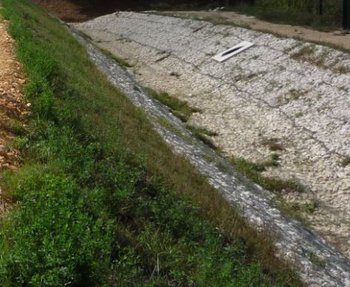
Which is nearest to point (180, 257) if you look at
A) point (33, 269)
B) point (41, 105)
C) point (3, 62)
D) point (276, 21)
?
point (33, 269)

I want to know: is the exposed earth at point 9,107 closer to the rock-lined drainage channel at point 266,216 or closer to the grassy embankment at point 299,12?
the rock-lined drainage channel at point 266,216

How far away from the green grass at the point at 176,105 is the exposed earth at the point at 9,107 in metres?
7.31

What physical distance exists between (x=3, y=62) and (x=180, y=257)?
24.9 feet

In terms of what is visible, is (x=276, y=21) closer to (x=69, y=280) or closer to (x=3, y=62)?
(x=3, y=62)

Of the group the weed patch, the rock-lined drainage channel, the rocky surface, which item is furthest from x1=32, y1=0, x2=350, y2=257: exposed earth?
the rock-lined drainage channel

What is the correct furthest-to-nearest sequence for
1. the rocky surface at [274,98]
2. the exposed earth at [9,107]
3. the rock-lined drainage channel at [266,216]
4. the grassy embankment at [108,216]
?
1. the rocky surface at [274,98]
2. the rock-lined drainage channel at [266,216]
3. the exposed earth at [9,107]
4. the grassy embankment at [108,216]

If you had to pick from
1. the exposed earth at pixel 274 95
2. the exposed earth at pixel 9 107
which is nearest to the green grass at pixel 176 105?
the exposed earth at pixel 274 95

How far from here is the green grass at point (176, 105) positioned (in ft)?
68.5

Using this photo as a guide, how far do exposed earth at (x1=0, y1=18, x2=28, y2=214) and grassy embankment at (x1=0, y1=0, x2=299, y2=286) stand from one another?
157mm

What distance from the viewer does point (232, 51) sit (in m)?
27.0

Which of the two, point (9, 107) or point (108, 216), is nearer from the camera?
point (108, 216)

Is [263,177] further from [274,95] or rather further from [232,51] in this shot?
[232,51]

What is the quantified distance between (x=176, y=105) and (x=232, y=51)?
20.1ft

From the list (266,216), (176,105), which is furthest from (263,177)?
(176,105)
